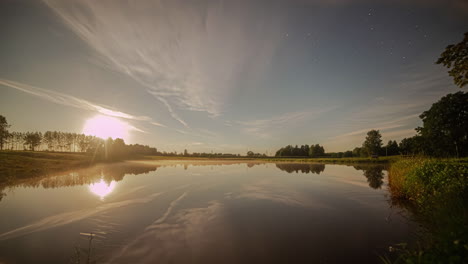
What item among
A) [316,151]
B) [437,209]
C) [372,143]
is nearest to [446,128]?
[372,143]

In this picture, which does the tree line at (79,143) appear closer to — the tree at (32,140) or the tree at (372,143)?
the tree at (32,140)

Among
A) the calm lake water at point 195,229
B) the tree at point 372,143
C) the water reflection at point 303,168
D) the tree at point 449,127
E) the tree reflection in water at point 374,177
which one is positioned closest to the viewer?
the calm lake water at point 195,229

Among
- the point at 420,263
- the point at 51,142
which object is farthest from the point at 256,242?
the point at 51,142

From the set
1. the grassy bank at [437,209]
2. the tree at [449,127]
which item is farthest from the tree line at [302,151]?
the grassy bank at [437,209]

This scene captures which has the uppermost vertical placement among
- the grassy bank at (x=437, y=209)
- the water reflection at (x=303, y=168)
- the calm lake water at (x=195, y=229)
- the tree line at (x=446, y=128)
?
the tree line at (x=446, y=128)

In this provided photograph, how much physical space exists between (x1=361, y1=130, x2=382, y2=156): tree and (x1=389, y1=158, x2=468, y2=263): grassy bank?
108 metres

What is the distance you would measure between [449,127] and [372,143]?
6145 centimetres

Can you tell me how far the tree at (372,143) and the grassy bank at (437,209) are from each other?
353 feet

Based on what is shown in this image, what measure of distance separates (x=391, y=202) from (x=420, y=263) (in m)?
13.0

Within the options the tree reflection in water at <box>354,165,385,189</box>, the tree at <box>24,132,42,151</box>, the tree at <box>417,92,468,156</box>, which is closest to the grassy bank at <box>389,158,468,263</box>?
the tree reflection in water at <box>354,165,385,189</box>

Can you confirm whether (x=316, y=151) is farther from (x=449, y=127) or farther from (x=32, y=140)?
(x=32, y=140)

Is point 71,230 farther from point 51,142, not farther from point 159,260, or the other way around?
point 51,142

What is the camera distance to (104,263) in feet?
18.6

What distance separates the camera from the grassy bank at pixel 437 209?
381cm
